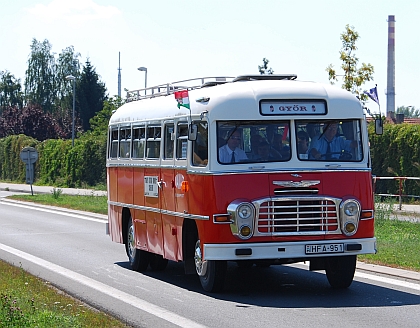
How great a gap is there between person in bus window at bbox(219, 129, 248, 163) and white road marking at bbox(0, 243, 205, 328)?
6.88 ft

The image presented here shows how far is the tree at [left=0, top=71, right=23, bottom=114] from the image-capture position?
126875 millimetres

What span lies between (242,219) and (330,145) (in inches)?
65.1

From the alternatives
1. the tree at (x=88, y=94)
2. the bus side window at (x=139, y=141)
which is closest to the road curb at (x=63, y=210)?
the bus side window at (x=139, y=141)

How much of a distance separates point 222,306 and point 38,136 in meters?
79.4

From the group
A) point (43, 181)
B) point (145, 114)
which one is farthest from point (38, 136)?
point (145, 114)

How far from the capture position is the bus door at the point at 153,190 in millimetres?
14648

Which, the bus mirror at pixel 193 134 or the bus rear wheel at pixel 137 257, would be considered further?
the bus rear wheel at pixel 137 257

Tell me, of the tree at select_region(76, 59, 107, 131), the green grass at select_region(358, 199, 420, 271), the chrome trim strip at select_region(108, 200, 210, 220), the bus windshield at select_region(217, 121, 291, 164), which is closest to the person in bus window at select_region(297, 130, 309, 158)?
the bus windshield at select_region(217, 121, 291, 164)

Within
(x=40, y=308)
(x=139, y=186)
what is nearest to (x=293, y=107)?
(x=139, y=186)

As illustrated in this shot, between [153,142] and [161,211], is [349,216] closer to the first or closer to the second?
[161,211]

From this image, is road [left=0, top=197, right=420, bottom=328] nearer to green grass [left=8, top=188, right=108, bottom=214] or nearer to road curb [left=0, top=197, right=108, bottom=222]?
road curb [left=0, top=197, right=108, bottom=222]

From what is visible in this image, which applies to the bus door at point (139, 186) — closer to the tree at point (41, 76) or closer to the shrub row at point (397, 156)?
the shrub row at point (397, 156)

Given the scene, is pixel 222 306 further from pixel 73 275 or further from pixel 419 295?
pixel 73 275

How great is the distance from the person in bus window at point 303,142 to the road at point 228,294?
1.83m
